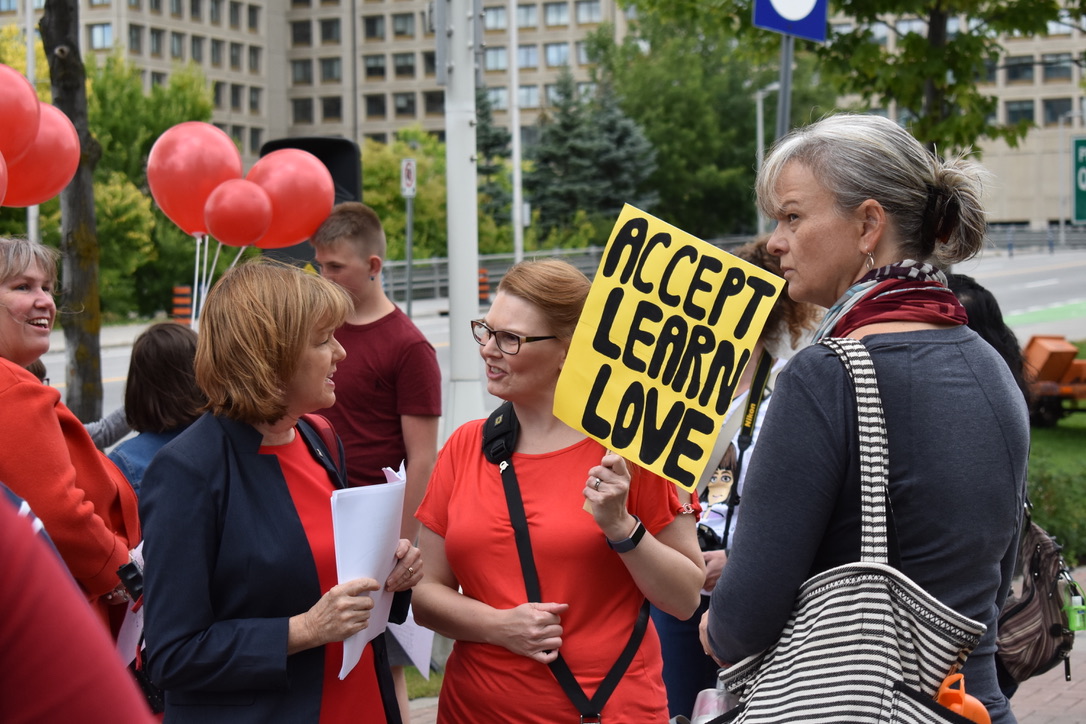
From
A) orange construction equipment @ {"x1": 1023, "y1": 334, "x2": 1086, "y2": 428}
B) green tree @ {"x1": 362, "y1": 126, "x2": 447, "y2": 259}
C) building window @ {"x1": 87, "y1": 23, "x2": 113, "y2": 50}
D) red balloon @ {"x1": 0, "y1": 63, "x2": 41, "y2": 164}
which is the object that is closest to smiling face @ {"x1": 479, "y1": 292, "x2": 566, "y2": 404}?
red balloon @ {"x1": 0, "y1": 63, "x2": 41, "y2": 164}

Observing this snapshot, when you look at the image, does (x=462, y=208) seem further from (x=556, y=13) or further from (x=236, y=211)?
(x=556, y=13)

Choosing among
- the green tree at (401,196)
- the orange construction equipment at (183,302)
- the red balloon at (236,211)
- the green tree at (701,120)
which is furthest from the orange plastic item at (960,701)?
the green tree at (701,120)

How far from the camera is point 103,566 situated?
122 inches

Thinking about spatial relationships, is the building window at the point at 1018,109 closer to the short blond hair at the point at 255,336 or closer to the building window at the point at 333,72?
the building window at the point at 333,72

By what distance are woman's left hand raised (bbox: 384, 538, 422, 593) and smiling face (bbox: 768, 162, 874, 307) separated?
108 cm

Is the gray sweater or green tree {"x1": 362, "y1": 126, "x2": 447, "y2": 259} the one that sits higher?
green tree {"x1": 362, "y1": 126, "x2": 447, "y2": 259}

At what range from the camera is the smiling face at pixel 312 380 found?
2.71 metres

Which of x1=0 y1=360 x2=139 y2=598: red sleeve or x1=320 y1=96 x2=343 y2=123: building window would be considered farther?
x1=320 y1=96 x2=343 y2=123: building window

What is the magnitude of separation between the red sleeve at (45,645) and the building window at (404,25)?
291 feet

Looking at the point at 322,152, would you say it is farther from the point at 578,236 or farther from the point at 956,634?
the point at 578,236

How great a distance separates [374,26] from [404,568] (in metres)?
89.4

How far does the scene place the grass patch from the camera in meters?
5.56

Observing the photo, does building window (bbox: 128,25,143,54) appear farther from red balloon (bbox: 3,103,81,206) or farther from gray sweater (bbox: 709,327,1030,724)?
gray sweater (bbox: 709,327,1030,724)

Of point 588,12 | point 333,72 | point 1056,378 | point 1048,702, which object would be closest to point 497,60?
point 588,12
